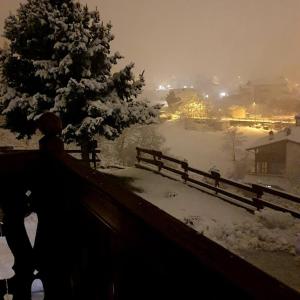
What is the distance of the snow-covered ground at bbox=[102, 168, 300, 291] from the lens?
1005 cm

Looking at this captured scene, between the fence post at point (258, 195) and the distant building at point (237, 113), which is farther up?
the distant building at point (237, 113)

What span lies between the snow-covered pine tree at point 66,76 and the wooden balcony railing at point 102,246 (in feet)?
41.6

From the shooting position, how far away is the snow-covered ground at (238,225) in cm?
1005

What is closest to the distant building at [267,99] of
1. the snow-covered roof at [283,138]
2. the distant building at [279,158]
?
the snow-covered roof at [283,138]

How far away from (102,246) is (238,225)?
11.1 metres

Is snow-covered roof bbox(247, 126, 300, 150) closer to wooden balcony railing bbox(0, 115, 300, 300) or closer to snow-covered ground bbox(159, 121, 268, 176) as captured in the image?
snow-covered ground bbox(159, 121, 268, 176)

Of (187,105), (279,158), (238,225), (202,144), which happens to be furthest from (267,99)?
(238,225)

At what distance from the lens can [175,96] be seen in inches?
3086

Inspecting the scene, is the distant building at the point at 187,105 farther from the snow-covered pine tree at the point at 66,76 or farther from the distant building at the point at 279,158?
the snow-covered pine tree at the point at 66,76

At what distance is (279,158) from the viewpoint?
3775 centimetres

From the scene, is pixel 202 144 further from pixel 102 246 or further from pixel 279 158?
pixel 102 246

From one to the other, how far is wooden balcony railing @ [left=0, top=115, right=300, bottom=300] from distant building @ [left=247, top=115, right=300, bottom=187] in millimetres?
35453

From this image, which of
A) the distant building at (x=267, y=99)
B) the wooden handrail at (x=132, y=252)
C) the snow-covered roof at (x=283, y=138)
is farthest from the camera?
the distant building at (x=267, y=99)

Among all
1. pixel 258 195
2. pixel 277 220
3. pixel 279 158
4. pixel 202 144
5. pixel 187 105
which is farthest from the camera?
pixel 187 105
